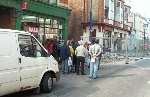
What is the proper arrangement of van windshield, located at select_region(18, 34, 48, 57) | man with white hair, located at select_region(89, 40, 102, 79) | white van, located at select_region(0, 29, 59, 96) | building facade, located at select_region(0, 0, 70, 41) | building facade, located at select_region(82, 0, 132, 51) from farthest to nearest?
building facade, located at select_region(82, 0, 132, 51) → building facade, located at select_region(0, 0, 70, 41) → man with white hair, located at select_region(89, 40, 102, 79) → van windshield, located at select_region(18, 34, 48, 57) → white van, located at select_region(0, 29, 59, 96)

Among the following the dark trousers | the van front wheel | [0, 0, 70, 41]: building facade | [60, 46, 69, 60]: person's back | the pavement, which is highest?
[0, 0, 70, 41]: building facade

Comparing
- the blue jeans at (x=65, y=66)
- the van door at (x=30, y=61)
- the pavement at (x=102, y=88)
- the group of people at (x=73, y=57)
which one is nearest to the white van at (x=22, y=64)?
the van door at (x=30, y=61)

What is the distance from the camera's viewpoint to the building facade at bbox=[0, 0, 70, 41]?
24562mm

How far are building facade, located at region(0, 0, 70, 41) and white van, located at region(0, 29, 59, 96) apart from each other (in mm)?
9664

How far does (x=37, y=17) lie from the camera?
→ 27812mm

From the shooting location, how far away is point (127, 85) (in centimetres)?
1656

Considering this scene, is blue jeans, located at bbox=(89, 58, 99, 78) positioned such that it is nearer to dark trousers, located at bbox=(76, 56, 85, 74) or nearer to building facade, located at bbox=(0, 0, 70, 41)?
dark trousers, located at bbox=(76, 56, 85, 74)

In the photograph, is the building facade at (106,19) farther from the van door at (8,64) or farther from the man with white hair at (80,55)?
the van door at (8,64)

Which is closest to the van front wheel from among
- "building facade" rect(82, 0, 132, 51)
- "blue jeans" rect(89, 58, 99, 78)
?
"blue jeans" rect(89, 58, 99, 78)

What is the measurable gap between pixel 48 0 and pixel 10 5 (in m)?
5.45

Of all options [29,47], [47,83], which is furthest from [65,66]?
[29,47]

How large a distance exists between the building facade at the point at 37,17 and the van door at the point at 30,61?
9.69 metres

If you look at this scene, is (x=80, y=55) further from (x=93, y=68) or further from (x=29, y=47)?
(x=29, y=47)

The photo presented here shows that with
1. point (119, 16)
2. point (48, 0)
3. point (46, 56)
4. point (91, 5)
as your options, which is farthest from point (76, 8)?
point (46, 56)
